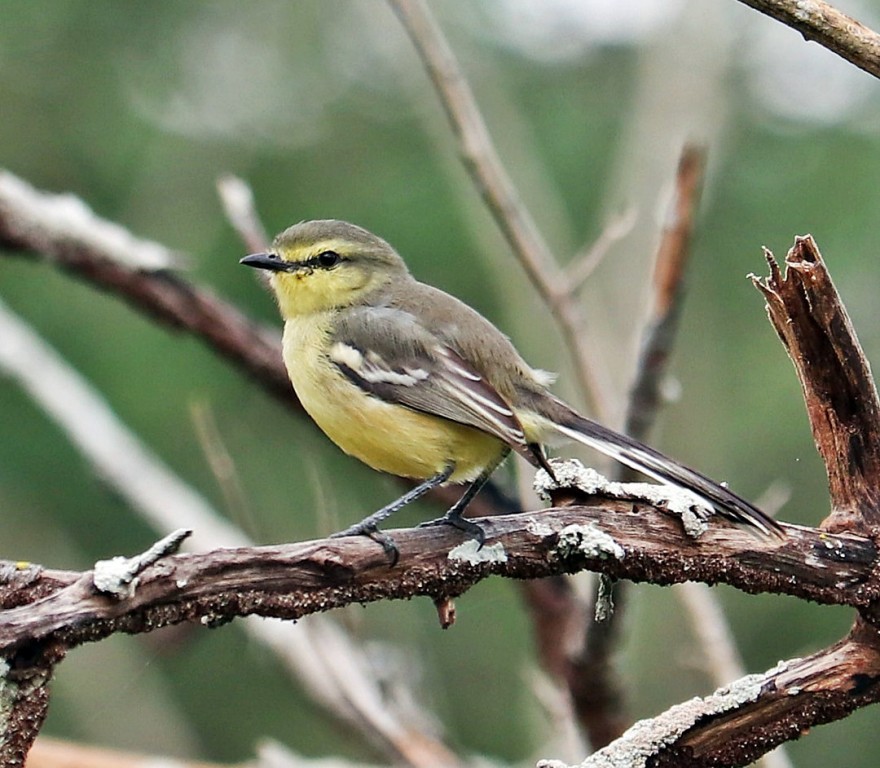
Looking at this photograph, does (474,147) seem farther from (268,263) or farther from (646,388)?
(646,388)

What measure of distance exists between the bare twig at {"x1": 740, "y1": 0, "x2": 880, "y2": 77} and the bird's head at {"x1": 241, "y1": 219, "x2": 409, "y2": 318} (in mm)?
1718

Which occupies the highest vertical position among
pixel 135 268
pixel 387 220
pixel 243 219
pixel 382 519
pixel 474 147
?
pixel 387 220

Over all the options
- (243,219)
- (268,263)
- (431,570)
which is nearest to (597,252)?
(268,263)

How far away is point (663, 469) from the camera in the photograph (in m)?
2.75

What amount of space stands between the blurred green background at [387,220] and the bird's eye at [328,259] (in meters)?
4.32

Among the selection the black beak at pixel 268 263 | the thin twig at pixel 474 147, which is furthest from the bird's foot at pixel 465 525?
the thin twig at pixel 474 147

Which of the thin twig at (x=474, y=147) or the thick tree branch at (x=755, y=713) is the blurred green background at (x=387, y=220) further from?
the thick tree branch at (x=755, y=713)

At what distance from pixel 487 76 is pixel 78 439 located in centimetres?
536

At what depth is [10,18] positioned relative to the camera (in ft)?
39.1

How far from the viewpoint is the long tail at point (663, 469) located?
2.56 meters

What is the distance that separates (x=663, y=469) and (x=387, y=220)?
8.04 metres

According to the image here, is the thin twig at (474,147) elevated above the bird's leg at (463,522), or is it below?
above

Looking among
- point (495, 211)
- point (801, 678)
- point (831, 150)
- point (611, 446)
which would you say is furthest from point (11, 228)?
point (831, 150)

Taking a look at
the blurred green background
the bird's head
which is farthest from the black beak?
the blurred green background
